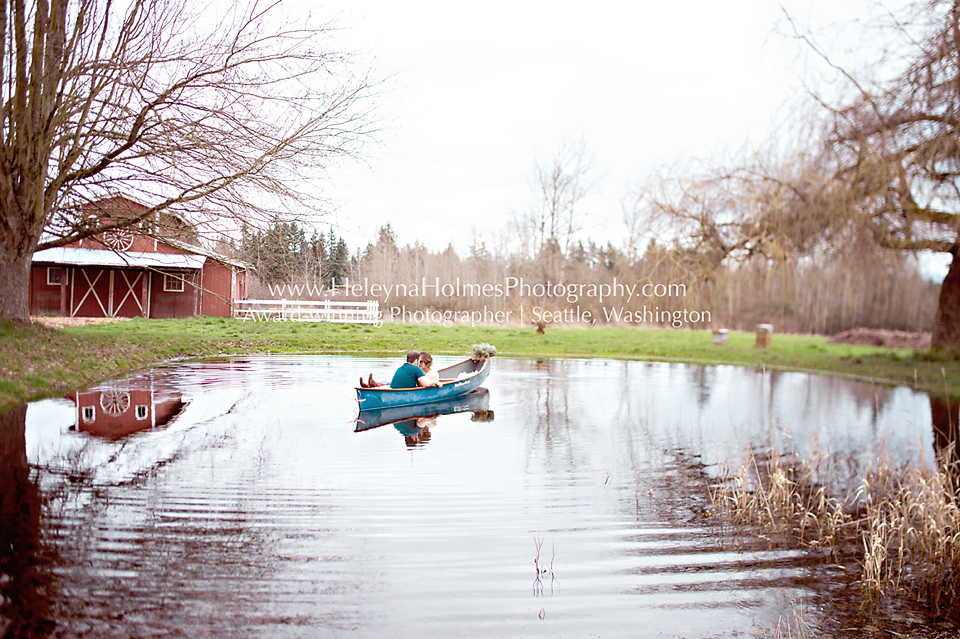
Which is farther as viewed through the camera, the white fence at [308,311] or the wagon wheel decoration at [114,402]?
the white fence at [308,311]

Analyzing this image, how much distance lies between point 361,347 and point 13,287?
8.91m

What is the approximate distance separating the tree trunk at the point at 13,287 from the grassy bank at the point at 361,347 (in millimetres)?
454

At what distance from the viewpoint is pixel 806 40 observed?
14.4 metres

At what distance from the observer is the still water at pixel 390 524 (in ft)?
12.5

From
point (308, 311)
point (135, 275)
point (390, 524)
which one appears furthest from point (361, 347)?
point (390, 524)

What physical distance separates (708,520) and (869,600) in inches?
59.7

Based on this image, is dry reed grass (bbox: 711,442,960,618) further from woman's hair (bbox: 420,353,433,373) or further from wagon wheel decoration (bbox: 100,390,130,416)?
wagon wheel decoration (bbox: 100,390,130,416)

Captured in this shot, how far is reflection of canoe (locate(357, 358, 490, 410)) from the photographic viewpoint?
9940 millimetres

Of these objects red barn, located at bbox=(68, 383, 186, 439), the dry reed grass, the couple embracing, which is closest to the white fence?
red barn, located at bbox=(68, 383, 186, 439)

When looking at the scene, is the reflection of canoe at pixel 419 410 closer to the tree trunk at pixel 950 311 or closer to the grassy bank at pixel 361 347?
the grassy bank at pixel 361 347

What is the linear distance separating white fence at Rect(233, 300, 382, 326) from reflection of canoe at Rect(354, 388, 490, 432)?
4.60m

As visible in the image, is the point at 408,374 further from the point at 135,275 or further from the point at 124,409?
the point at 135,275

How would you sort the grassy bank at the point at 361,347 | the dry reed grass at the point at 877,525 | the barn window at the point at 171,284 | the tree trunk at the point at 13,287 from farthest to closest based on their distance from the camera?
1. the barn window at the point at 171,284
2. the tree trunk at the point at 13,287
3. the grassy bank at the point at 361,347
4. the dry reed grass at the point at 877,525

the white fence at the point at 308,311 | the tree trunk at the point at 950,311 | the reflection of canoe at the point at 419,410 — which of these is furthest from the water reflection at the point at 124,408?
the tree trunk at the point at 950,311
